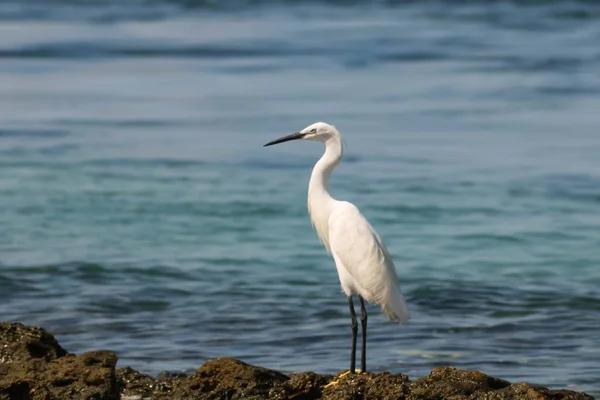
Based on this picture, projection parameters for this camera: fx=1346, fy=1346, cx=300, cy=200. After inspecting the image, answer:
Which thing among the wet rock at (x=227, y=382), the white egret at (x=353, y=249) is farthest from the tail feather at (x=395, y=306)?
the wet rock at (x=227, y=382)

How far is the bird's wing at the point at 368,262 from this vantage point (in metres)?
7.22

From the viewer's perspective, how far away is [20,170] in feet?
52.0

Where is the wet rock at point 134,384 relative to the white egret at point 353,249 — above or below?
below

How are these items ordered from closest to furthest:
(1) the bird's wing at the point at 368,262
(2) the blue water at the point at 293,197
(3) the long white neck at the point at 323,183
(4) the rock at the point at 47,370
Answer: (4) the rock at the point at 47,370, (1) the bird's wing at the point at 368,262, (3) the long white neck at the point at 323,183, (2) the blue water at the point at 293,197

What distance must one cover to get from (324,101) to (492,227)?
7.57m

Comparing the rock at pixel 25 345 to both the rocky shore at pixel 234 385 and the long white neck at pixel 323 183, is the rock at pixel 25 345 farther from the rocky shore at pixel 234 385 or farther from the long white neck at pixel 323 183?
the long white neck at pixel 323 183

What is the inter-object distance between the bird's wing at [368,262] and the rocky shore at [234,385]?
101 cm

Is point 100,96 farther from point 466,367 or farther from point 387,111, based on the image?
point 466,367

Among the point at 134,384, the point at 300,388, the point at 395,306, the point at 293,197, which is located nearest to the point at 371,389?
the point at 300,388

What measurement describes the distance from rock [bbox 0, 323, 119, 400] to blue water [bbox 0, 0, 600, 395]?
1.61 metres

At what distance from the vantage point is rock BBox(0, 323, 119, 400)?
579cm

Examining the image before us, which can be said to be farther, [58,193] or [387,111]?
[387,111]

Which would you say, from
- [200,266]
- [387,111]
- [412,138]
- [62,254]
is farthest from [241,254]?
[387,111]

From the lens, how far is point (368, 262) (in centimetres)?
721
